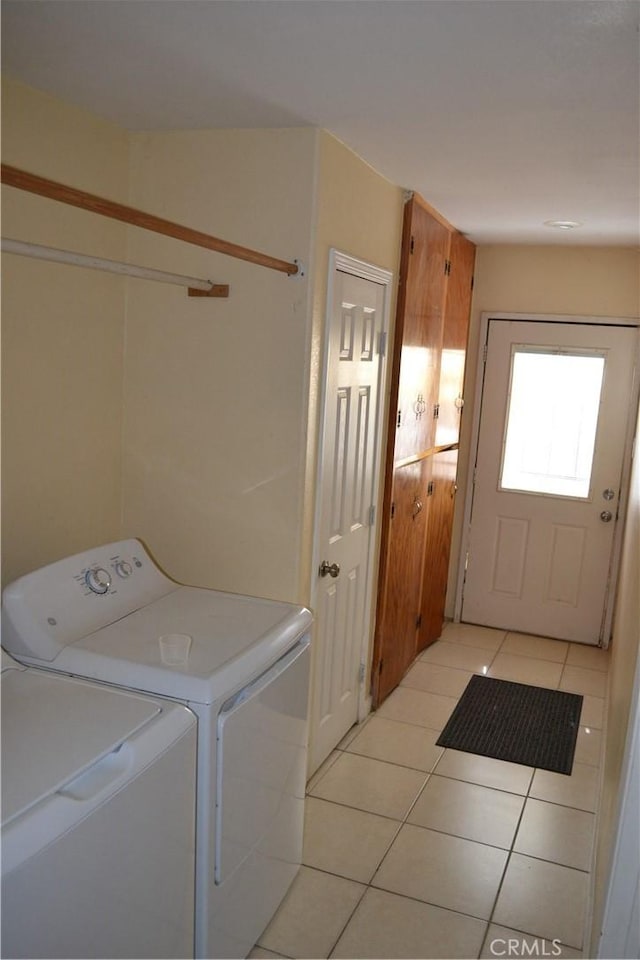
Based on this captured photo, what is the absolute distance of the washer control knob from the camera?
7.54 feet

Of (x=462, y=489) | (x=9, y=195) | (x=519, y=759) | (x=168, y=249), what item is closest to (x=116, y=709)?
(x=9, y=195)

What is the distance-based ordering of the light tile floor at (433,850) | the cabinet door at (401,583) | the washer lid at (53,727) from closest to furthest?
the washer lid at (53,727)
the light tile floor at (433,850)
the cabinet door at (401,583)

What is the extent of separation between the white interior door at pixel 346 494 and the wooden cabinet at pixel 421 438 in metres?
0.16

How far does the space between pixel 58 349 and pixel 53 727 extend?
4.32 feet

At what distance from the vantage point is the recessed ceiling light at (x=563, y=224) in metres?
3.82

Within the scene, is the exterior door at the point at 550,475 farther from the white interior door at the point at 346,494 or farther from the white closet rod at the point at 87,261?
the white closet rod at the point at 87,261

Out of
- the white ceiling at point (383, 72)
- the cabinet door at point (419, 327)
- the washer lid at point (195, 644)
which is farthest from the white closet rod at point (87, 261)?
the cabinet door at point (419, 327)

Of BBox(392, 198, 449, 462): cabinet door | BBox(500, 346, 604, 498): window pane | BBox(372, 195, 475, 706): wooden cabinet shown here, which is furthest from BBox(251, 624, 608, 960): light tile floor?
BBox(500, 346, 604, 498): window pane

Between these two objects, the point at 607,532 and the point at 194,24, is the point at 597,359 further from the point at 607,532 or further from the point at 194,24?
the point at 194,24

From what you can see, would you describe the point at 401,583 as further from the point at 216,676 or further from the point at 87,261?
the point at 87,261

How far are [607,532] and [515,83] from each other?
3.33m

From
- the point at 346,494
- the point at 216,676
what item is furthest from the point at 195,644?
the point at 346,494

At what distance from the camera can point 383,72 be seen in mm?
2012

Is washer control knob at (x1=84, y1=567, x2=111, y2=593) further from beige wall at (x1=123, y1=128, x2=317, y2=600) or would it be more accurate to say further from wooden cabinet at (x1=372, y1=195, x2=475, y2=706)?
wooden cabinet at (x1=372, y1=195, x2=475, y2=706)
